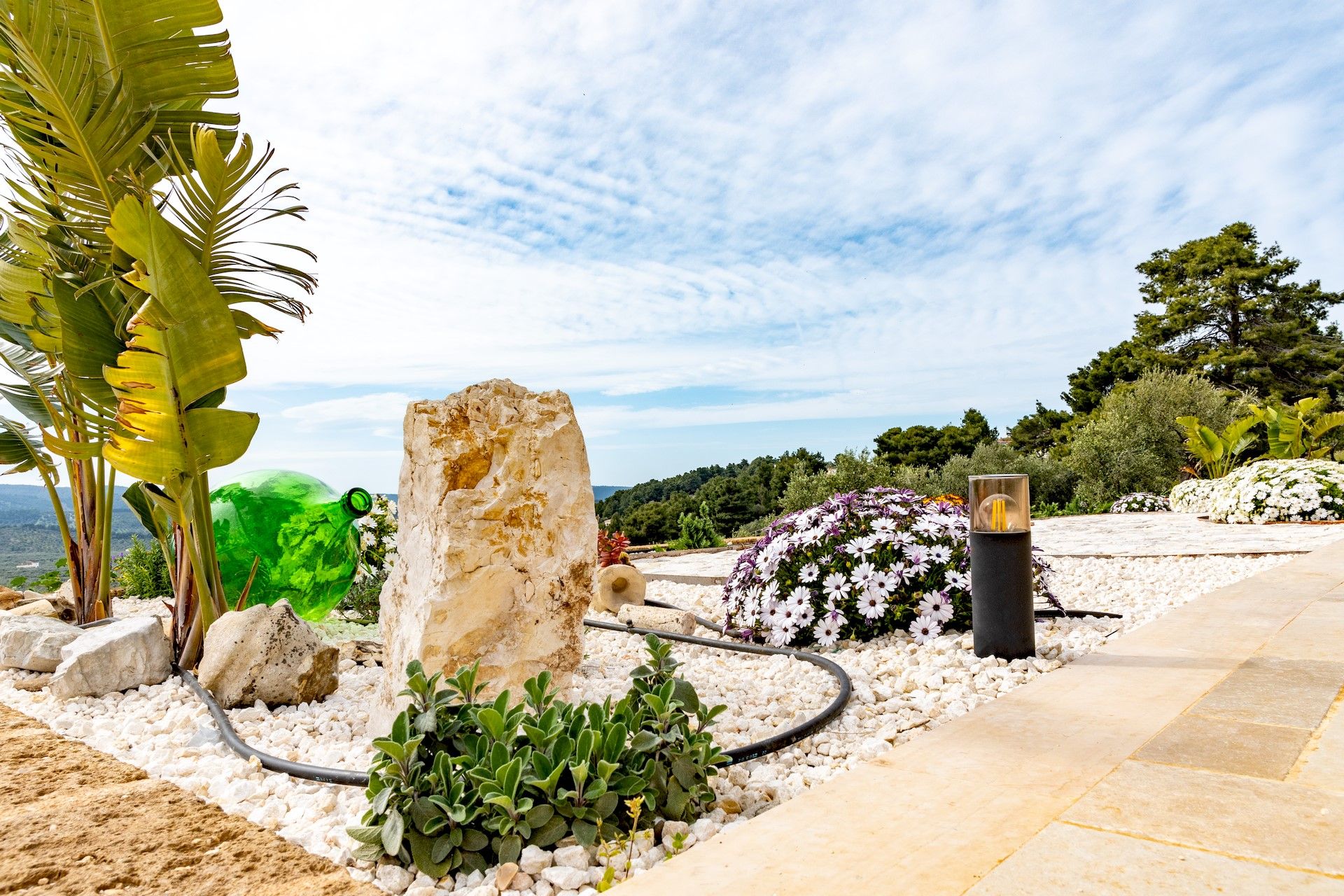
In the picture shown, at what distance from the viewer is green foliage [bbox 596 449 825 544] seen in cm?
1706

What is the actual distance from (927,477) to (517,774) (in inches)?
664

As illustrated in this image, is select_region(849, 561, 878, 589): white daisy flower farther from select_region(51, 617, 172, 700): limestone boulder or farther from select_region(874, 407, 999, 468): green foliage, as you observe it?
select_region(874, 407, 999, 468): green foliage

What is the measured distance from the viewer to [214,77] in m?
4.54

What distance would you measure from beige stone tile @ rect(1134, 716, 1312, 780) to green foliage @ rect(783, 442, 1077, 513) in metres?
8.11

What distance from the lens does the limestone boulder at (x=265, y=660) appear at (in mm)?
3639

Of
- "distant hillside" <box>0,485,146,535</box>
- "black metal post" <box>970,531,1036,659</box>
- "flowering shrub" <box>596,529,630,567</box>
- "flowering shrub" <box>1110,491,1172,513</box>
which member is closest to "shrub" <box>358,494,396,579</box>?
"distant hillside" <box>0,485,146,535</box>

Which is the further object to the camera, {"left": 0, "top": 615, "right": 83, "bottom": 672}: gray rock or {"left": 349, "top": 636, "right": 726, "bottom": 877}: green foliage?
{"left": 0, "top": 615, "right": 83, "bottom": 672}: gray rock

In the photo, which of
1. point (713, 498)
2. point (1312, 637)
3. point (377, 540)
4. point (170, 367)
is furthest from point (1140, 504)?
point (170, 367)

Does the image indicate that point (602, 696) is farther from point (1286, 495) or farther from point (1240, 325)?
point (1240, 325)

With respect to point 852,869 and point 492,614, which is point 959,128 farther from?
point 852,869

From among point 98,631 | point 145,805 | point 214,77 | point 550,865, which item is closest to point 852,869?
point 550,865

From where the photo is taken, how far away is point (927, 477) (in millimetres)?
17750

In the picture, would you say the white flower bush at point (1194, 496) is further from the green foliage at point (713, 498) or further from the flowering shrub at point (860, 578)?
the flowering shrub at point (860, 578)

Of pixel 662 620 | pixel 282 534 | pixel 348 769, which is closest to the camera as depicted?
pixel 348 769
